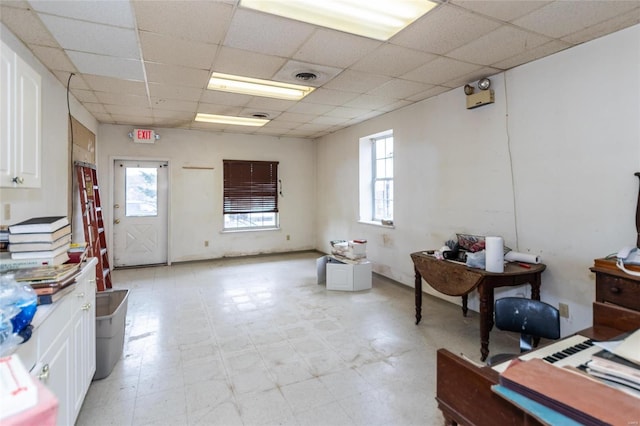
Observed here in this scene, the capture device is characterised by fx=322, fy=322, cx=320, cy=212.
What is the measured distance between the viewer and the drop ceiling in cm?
210

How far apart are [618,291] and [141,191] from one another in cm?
647

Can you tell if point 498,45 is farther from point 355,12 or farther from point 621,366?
point 621,366

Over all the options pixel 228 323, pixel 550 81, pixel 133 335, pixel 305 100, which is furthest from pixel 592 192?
pixel 133 335

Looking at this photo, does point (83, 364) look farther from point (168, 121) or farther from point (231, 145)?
point (231, 145)

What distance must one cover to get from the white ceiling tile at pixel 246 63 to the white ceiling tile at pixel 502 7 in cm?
153

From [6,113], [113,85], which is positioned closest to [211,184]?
[113,85]

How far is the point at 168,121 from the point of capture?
210 inches

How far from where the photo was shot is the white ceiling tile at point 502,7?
201cm

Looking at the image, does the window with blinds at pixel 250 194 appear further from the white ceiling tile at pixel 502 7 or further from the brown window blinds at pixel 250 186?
the white ceiling tile at pixel 502 7

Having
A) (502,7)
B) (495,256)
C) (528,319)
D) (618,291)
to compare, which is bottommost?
(528,319)

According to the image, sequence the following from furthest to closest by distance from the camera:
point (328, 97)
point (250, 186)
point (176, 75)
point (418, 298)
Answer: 1. point (250, 186)
2. point (328, 97)
3. point (418, 298)
4. point (176, 75)

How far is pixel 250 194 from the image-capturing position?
662 cm

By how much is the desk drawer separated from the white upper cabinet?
11.5 feet

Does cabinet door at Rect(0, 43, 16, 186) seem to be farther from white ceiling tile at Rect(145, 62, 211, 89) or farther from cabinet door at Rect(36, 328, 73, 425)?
white ceiling tile at Rect(145, 62, 211, 89)
